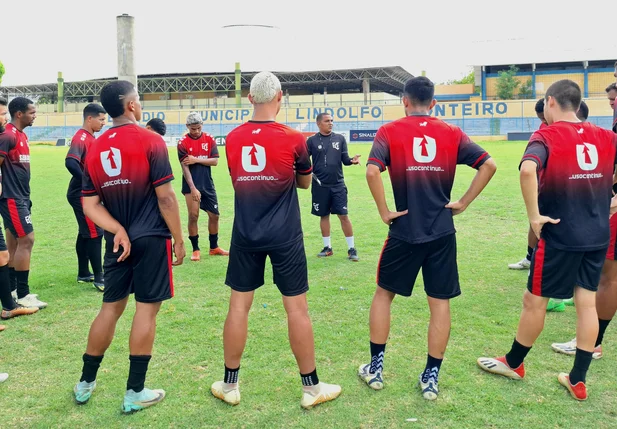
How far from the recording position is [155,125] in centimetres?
791

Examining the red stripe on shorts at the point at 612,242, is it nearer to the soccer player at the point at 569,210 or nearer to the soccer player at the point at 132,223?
the soccer player at the point at 569,210

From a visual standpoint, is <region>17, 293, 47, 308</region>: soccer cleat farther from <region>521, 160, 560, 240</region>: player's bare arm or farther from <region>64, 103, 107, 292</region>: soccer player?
<region>521, 160, 560, 240</region>: player's bare arm

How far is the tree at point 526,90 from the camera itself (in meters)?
58.1

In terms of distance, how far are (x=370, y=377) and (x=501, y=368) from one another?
3.58ft

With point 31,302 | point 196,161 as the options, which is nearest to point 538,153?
point 31,302

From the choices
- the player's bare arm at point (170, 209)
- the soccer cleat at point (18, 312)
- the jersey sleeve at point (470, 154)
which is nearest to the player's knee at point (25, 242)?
the soccer cleat at point (18, 312)

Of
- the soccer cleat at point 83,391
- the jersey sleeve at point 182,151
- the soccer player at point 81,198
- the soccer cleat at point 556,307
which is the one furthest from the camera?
the jersey sleeve at point 182,151

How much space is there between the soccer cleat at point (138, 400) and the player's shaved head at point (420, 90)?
2991 millimetres

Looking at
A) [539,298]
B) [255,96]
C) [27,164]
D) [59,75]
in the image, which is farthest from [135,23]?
[59,75]

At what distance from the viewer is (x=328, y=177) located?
28.0 ft

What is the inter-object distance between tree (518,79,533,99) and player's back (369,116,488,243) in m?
59.7

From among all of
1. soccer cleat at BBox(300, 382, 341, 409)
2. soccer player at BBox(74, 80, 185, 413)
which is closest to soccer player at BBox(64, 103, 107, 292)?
soccer player at BBox(74, 80, 185, 413)

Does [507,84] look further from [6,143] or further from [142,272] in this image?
[142,272]

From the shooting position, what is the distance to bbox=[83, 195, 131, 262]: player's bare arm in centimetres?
388
